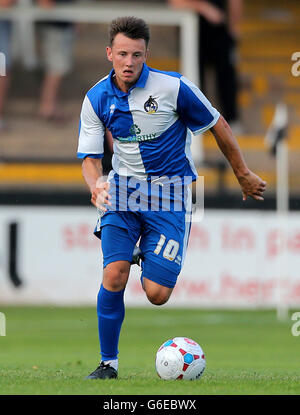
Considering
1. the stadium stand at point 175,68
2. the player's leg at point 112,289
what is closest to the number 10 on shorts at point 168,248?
the player's leg at point 112,289

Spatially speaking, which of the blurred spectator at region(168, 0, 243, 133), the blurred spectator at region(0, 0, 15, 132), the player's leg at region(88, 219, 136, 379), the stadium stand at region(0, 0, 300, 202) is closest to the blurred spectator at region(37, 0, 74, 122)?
the stadium stand at region(0, 0, 300, 202)

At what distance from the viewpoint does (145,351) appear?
1138cm

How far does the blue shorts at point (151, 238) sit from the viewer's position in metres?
7.00

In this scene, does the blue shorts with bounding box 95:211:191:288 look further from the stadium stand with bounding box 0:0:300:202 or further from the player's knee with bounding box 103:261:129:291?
the stadium stand with bounding box 0:0:300:202

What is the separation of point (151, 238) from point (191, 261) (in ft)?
30.9

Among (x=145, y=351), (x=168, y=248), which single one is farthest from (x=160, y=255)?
(x=145, y=351)

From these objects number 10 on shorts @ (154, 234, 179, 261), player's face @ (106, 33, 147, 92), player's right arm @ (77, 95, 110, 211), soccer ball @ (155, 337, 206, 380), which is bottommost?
soccer ball @ (155, 337, 206, 380)

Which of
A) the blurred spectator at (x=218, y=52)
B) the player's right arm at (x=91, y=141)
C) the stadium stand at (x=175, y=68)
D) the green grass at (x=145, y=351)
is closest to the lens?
the green grass at (x=145, y=351)

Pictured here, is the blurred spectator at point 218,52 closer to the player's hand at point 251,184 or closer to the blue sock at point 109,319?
the player's hand at point 251,184

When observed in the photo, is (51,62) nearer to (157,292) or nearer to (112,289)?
(157,292)

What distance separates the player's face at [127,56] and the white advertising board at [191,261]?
31.1ft

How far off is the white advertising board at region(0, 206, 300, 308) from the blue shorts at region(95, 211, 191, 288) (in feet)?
29.8

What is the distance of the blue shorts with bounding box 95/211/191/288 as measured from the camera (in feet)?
23.0
